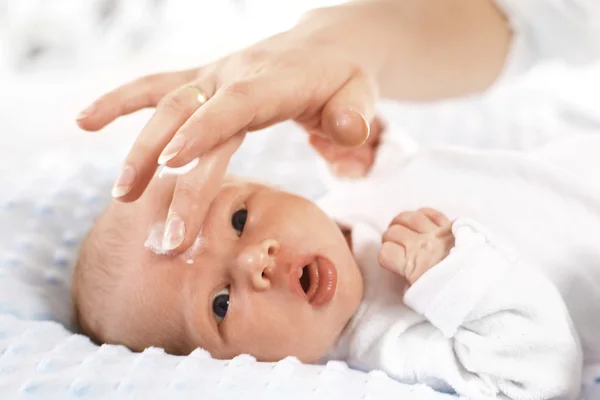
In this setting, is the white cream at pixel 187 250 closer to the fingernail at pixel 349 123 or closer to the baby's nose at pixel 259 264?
the baby's nose at pixel 259 264

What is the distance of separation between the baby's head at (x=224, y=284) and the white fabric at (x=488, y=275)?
0.07 meters

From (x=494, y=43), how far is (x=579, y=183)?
29cm

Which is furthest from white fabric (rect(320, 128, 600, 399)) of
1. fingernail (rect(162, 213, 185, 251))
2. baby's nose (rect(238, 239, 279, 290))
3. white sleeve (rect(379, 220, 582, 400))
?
fingernail (rect(162, 213, 185, 251))

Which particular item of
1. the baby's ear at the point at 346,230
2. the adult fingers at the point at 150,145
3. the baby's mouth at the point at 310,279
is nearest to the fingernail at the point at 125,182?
the adult fingers at the point at 150,145

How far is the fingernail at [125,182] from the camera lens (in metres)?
0.57

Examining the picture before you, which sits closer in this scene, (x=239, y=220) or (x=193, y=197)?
(x=193, y=197)

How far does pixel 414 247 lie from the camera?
0.70m

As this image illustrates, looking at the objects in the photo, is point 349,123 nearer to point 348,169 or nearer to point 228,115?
point 228,115

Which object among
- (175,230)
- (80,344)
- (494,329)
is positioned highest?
(175,230)

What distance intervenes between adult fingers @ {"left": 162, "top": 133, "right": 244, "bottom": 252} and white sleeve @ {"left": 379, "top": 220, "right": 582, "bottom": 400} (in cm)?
24

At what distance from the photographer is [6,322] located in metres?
0.65

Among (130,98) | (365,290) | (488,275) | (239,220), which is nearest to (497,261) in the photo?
(488,275)

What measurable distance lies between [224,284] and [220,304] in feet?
0.07

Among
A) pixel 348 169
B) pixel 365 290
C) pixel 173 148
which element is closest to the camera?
pixel 173 148
